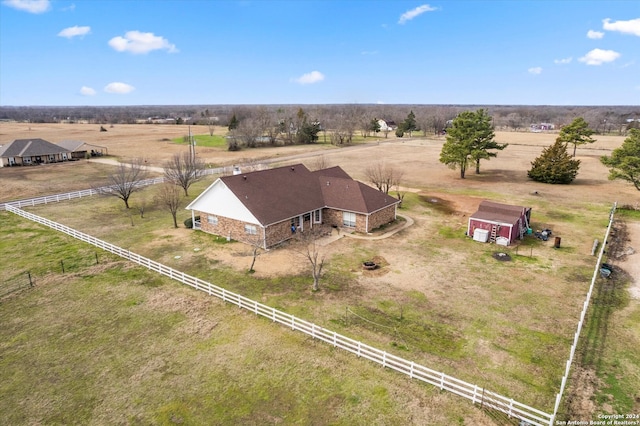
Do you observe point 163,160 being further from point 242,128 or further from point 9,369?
point 9,369

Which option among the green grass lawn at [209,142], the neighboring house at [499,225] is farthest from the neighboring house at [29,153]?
the neighboring house at [499,225]

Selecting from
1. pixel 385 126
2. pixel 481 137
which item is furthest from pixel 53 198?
pixel 385 126

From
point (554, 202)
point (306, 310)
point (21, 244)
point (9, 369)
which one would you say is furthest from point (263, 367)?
point (554, 202)

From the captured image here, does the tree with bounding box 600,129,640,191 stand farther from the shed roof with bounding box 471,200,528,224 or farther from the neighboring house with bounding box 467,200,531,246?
the neighboring house with bounding box 467,200,531,246

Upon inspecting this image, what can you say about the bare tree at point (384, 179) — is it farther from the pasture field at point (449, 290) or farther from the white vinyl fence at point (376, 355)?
the white vinyl fence at point (376, 355)

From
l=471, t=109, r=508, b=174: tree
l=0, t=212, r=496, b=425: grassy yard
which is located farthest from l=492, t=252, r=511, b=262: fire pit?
l=471, t=109, r=508, b=174: tree

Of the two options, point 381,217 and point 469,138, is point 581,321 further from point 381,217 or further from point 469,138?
point 469,138
